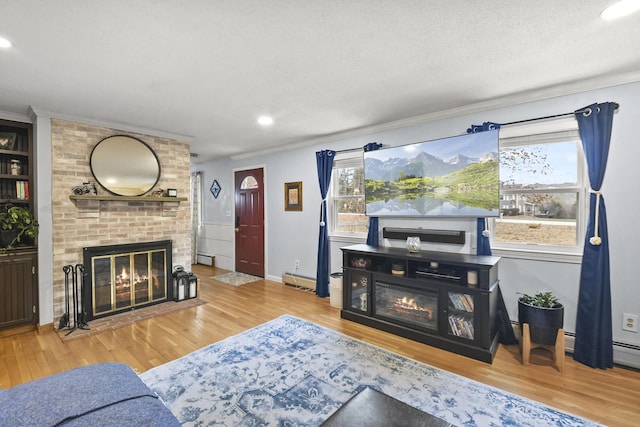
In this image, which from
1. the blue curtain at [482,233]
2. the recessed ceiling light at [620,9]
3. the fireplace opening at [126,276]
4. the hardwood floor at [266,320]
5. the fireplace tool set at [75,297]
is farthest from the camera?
the fireplace opening at [126,276]

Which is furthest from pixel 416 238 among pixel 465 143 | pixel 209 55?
pixel 209 55

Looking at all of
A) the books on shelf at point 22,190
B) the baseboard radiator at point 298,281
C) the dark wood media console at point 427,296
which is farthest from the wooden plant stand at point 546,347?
the books on shelf at point 22,190

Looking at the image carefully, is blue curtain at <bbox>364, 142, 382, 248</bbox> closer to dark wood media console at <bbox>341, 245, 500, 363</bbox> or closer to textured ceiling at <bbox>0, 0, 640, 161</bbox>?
dark wood media console at <bbox>341, 245, 500, 363</bbox>

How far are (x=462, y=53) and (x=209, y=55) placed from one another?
1.80 metres

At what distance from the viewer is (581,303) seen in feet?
8.25

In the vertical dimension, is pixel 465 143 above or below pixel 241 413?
above

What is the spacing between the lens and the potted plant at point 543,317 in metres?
2.41

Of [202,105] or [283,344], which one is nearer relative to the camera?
[283,344]

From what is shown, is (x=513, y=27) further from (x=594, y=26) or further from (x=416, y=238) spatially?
(x=416, y=238)

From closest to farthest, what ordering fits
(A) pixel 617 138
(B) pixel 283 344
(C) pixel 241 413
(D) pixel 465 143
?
(C) pixel 241 413
(A) pixel 617 138
(B) pixel 283 344
(D) pixel 465 143

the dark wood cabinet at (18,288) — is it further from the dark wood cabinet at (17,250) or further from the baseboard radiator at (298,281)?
the baseboard radiator at (298,281)

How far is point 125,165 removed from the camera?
3.80 meters

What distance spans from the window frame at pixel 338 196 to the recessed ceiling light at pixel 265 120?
1.16m

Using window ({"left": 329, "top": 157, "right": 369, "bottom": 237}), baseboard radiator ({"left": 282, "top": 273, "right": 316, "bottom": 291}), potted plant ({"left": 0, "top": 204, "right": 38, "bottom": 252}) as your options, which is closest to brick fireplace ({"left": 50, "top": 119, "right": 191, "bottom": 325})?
potted plant ({"left": 0, "top": 204, "right": 38, "bottom": 252})
